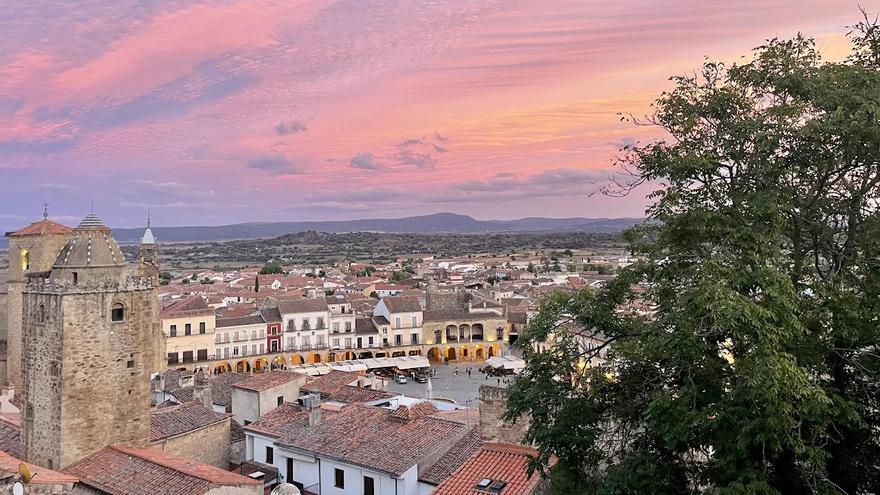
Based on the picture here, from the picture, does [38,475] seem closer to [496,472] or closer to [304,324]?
[496,472]

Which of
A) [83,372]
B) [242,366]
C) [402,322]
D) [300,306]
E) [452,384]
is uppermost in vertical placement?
[83,372]

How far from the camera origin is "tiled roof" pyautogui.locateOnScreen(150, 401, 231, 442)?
22.9m

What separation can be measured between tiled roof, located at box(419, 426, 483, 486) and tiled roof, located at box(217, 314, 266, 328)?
48.9 metres

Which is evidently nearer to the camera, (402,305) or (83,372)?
(83,372)

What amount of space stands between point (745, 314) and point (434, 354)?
2492 inches

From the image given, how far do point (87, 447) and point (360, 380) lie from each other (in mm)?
14634

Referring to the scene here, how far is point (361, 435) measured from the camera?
21.5m

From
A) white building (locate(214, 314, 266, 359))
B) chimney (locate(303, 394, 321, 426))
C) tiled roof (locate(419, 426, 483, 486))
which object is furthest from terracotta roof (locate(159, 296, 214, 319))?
tiled roof (locate(419, 426, 483, 486))

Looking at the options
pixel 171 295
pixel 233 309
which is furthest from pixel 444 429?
pixel 171 295

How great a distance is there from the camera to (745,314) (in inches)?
380

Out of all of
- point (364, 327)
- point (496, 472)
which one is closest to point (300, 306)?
point (364, 327)

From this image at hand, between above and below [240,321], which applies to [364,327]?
below

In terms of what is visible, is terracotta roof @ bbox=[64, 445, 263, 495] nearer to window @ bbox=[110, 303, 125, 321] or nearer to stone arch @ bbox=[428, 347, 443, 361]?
window @ bbox=[110, 303, 125, 321]

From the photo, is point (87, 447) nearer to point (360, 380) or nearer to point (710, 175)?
point (360, 380)
